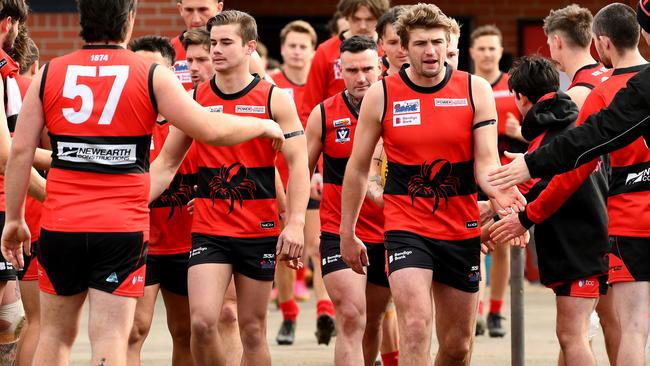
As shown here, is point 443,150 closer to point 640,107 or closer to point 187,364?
point 640,107

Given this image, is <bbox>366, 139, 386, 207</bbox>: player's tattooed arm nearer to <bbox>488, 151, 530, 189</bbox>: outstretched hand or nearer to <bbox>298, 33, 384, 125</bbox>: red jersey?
<bbox>488, 151, 530, 189</bbox>: outstretched hand

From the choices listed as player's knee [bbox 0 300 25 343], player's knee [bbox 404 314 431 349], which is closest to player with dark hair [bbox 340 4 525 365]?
player's knee [bbox 404 314 431 349]

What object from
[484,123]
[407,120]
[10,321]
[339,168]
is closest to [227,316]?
[339,168]

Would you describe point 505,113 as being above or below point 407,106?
above

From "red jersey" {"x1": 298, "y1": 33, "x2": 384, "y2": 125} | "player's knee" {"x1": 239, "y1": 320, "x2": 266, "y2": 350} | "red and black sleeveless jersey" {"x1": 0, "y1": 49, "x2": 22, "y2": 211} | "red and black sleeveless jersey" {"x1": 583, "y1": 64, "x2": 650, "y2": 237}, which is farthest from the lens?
"red jersey" {"x1": 298, "y1": 33, "x2": 384, "y2": 125}

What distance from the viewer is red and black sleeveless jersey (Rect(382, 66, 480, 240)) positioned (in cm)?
782

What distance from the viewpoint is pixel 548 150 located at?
6766 millimetres

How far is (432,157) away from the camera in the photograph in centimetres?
782

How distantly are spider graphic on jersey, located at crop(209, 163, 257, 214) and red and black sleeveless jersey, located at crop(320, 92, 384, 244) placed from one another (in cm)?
91

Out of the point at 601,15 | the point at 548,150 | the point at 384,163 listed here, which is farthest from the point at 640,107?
the point at 384,163

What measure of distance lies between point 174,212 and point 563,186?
2601mm

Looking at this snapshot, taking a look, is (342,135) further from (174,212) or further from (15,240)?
(15,240)

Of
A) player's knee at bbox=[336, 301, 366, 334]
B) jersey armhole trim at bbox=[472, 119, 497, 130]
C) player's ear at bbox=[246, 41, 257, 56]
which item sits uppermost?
player's ear at bbox=[246, 41, 257, 56]

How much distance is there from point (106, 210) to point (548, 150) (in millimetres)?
2265
